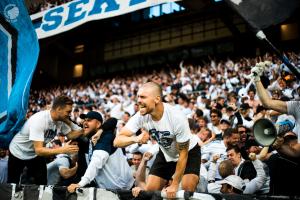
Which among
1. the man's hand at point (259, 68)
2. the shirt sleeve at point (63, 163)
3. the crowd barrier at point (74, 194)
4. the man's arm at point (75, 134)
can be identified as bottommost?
the crowd barrier at point (74, 194)

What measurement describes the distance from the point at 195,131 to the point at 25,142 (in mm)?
2655

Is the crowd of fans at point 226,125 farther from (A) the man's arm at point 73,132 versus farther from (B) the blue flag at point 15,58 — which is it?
(B) the blue flag at point 15,58

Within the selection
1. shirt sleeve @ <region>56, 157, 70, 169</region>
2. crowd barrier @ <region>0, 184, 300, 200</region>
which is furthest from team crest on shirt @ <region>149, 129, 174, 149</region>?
shirt sleeve @ <region>56, 157, 70, 169</region>

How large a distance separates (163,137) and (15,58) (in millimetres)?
2203

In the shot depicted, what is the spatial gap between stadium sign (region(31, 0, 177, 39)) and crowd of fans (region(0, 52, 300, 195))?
1842 millimetres

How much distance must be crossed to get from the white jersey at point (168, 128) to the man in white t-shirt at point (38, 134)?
0.95 metres

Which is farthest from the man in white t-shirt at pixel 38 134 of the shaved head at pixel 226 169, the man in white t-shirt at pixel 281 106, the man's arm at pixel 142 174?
the man in white t-shirt at pixel 281 106

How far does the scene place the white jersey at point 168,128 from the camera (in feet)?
11.6

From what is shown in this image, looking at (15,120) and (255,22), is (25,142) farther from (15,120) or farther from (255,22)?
(255,22)

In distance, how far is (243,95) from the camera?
8391 mm

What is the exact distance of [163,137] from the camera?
3.63m

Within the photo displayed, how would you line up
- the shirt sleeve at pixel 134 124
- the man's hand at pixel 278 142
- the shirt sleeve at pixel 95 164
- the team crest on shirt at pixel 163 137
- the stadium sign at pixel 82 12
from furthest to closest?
the stadium sign at pixel 82 12
the shirt sleeve at pixel 95 164
the shirt sleeve at pixel 134 124
the team crest on shirt at pixel 163 137
the man's hand at pixel 278 142

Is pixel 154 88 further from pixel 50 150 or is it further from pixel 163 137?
pixel 50 150

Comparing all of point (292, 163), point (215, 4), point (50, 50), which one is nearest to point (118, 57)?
point (50, 50)
